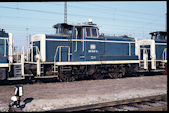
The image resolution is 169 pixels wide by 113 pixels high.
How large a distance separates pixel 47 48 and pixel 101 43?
4080 mm

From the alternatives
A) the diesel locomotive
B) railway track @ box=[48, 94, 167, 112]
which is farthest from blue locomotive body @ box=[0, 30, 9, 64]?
railway track @ box=[48, 94, 167, 112]

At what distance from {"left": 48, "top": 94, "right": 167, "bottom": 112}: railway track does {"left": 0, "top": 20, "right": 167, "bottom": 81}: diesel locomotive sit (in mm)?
6829

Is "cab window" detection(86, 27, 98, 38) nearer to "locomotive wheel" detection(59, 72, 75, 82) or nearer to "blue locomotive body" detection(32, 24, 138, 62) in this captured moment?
"blue locomotive body" detection(32, 24, 138, 62)

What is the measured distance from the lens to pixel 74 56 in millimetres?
14273

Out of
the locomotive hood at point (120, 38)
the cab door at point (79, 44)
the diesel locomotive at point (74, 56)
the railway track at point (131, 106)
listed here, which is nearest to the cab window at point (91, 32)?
the diesel locomotive at point (74, 56)

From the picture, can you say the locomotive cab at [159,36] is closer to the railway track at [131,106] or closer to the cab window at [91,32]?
the cab window at [91,32]

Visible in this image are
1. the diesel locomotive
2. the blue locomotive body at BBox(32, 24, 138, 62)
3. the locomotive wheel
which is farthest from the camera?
the locomotive wheel

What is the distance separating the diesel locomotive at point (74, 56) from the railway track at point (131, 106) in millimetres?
6829

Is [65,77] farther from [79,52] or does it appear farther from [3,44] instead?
[3,44]

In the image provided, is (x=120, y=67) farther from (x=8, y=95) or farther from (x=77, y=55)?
(x=8, y=95)

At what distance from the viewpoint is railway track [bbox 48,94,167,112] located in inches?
257

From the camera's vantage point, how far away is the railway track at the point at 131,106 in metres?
6.52

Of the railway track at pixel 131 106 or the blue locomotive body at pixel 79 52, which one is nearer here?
the railway track at pixel 131 106

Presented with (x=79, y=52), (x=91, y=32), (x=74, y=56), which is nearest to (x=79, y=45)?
(x=79, y=52)
